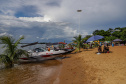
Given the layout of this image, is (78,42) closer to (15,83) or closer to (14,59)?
(14,59)

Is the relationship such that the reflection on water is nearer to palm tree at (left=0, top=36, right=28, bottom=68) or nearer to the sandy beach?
the sandy beach

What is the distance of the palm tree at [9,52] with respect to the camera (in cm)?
855

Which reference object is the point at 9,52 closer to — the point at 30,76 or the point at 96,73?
the point at 30,76

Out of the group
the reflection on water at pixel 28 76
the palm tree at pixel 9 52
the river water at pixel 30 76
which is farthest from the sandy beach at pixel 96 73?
the palm tree at pixel 9 52

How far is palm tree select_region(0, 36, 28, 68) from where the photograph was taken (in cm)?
855

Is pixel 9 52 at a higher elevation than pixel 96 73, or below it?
higher

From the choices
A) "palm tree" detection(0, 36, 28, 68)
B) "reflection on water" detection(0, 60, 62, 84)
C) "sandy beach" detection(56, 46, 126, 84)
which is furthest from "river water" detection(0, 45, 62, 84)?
"palm tree" detection(0, 36, 28, 68)

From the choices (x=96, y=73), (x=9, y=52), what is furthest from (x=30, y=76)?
(x=96, y=73)

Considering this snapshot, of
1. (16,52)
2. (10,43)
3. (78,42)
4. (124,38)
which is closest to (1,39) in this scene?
(10,43)

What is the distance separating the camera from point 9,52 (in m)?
8.83

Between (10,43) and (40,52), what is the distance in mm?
4049

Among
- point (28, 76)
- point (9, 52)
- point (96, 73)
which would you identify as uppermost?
point (9, 52)

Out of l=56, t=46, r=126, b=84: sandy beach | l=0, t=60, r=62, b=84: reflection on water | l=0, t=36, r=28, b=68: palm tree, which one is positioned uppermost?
l=0, t=36, r=28, b=68: palm tree

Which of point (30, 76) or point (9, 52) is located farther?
point (9, 52)
